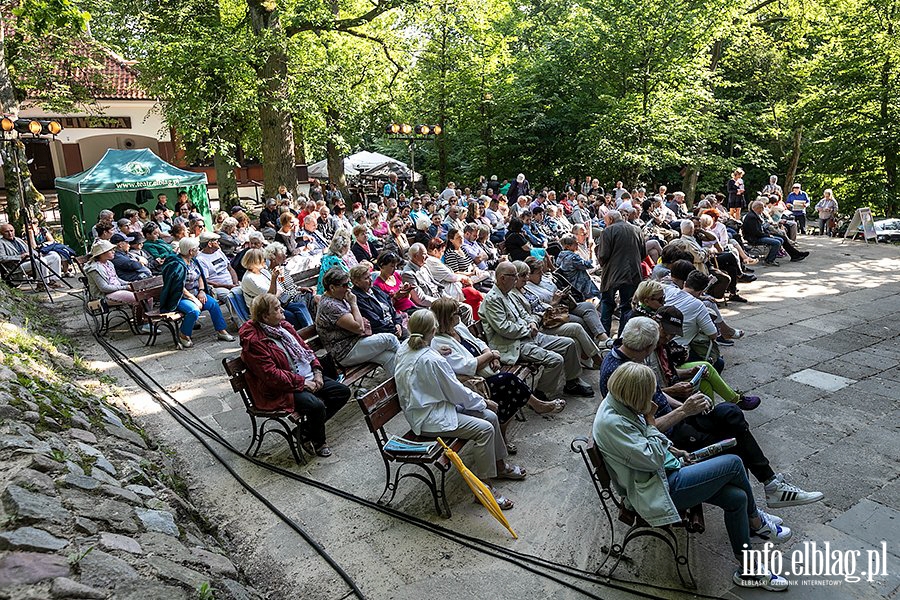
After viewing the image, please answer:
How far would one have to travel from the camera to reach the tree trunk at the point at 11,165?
43.4 ft

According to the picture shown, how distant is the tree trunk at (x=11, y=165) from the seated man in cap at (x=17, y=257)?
98 centimetres

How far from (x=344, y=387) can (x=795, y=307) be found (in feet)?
23.3

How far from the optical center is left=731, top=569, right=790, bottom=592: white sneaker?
11.1ft

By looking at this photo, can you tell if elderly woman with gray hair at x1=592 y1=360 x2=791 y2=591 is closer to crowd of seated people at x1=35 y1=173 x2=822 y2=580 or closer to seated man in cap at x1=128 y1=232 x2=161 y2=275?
crowd of seated people at x1=35 y1=173 x2=822 y2=580

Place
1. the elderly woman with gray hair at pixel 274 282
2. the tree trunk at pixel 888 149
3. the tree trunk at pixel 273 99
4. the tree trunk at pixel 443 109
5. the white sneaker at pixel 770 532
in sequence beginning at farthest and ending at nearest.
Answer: the tree trunk at pixel 443 109 → the tree trunk at pixel 888 149 → the tree trunk at pixel 273 99 → the elderly woman with gray hair at pixel 274 282 → the white sneaker at pixel 770 532

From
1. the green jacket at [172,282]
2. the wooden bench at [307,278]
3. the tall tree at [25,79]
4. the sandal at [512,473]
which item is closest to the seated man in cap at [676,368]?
the sandal at [512,473]

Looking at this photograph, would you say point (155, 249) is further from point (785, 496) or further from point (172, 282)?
point (785, 496)

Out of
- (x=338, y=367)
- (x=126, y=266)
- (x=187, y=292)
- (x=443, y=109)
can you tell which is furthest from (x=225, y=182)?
(x=338, y=367)

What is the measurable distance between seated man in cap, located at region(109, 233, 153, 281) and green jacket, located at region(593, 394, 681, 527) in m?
7.26

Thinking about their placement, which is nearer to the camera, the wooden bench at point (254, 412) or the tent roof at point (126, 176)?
the wooden bench at point (254, 412)

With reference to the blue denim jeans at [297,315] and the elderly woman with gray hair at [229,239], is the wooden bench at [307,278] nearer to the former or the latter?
the blue denim jeans at [297,315]

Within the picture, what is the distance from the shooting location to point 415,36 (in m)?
19.0

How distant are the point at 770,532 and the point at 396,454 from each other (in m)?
2.28

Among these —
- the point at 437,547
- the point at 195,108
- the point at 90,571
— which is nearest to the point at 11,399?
the point at 90,571
